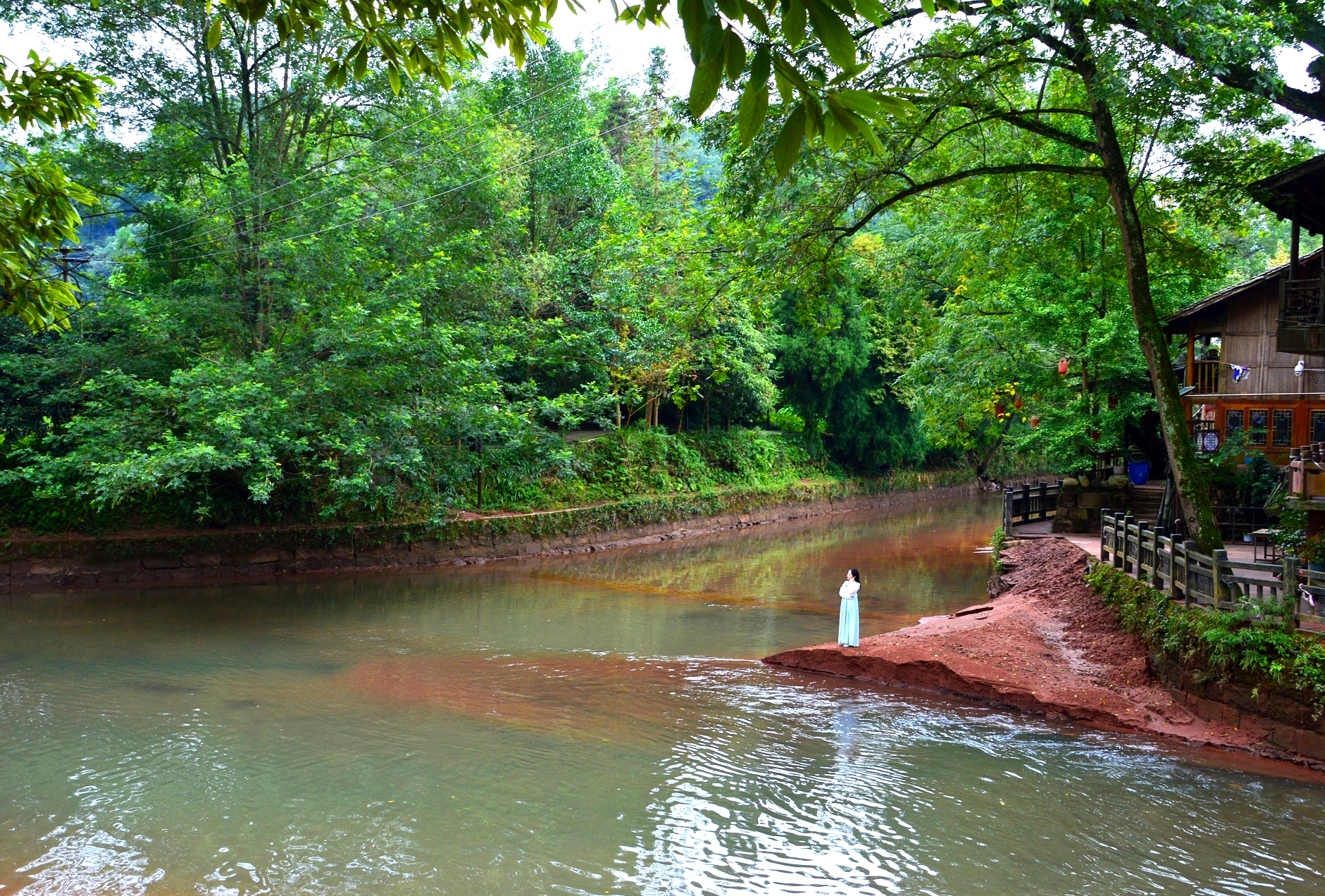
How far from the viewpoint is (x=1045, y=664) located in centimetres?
1191

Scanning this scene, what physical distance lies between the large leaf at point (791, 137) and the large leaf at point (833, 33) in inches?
6.2

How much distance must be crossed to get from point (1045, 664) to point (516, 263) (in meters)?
18.5

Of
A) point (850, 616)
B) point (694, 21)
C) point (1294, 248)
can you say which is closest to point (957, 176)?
point (1294, 248)

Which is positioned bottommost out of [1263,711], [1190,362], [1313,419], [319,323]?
[1263,711]

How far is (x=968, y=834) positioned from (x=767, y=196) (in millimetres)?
7708

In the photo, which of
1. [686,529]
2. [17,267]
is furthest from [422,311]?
[17,267]

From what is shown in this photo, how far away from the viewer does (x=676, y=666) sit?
44.1ft

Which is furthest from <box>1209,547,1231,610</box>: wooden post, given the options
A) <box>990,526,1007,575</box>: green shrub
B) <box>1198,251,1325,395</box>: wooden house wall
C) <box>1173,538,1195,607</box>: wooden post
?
<box>1198,251,1325,395</box>: wooden house wall

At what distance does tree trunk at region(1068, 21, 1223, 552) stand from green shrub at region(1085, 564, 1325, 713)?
1250mm

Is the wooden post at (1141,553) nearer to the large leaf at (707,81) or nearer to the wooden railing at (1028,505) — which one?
the wooden railing at (1028,505)

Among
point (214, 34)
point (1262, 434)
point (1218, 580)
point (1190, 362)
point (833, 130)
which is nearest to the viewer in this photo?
point (833, 130)

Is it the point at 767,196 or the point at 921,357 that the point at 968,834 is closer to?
the point at 767,196

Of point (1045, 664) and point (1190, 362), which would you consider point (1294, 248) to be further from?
point (1190, 362)

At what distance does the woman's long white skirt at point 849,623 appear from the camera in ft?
42.7
